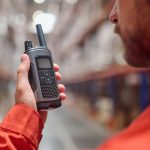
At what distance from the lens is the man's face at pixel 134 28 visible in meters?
1.33

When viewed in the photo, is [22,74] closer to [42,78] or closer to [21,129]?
[42,78]

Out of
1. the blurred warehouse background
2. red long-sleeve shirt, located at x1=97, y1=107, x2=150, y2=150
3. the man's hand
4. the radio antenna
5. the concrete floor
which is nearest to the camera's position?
red long-sleeve shirt, located at x1=97, y1=107, x2=150, y2=150

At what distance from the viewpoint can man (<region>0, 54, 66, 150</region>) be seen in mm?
1356

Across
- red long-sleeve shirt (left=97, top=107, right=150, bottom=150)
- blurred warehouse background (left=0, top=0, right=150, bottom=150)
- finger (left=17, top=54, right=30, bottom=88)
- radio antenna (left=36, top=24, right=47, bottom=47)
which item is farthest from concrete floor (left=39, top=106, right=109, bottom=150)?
red long-sleeve shirt (left=97, top=107, right=150, bottom=150)

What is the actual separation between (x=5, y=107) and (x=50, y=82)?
19.7 feet

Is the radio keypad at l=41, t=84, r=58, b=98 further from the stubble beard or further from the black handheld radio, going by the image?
the stubble beard

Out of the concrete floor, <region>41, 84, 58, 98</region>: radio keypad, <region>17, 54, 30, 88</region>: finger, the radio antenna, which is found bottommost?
the concrete floor

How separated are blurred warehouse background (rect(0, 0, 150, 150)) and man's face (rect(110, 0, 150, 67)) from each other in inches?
127

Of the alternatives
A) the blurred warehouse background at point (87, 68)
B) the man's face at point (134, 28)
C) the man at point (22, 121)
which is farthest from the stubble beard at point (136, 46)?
the blurred warehouse background at point (87, 68)

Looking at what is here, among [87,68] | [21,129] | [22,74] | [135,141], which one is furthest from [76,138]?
[87,68]

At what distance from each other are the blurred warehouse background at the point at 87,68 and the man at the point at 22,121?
324 centimetres

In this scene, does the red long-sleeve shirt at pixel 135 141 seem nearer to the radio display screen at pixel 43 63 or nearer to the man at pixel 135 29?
the man at pixel 135 29

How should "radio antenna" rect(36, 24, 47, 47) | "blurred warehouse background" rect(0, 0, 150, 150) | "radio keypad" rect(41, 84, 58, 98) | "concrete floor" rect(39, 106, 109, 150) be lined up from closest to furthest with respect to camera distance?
"radio keypad" rect(41, 84, 58, 98)
"radio antenna" rect(36, 24, 47, 47)
"concrete floor" rect(39, 106, 109, 150)
"blurred warehouse background" rect(0, 0, 150, 150)

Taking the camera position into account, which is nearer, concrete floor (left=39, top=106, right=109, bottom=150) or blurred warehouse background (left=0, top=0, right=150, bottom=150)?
concrete floor (left=39, top=106, right=109, bottom=150)
